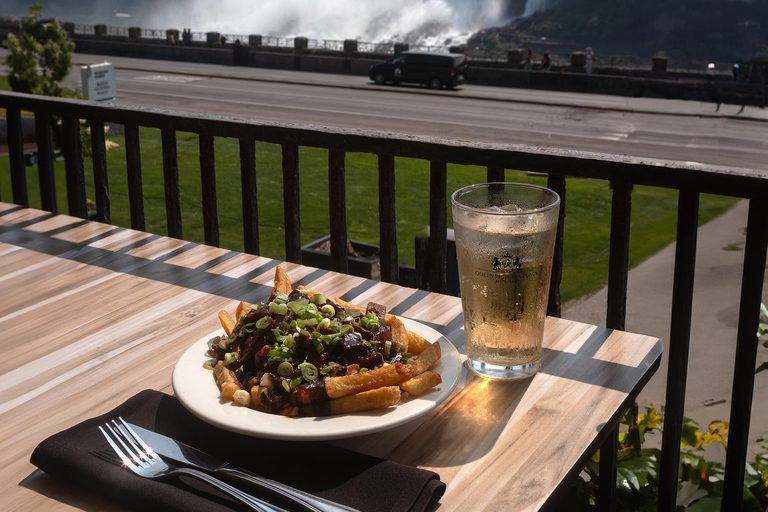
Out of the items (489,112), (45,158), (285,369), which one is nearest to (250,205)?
(45,158)

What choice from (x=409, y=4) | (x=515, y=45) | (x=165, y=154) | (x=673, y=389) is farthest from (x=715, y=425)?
(x=409, y=4)

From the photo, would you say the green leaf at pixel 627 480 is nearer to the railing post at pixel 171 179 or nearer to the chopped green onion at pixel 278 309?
the chopped green onion at pixel 278 309

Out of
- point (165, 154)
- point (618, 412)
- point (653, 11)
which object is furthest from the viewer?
point (653, 11)

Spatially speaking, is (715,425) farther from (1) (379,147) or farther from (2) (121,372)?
(2) (121,372)

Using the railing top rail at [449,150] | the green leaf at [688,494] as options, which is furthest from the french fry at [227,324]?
the green leaf at [688,494]

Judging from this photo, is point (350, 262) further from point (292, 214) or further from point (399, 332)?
point (399, 332)

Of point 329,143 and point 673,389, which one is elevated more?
point 329,143

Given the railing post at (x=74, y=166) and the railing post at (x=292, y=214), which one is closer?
the railing post at (x=292, y=214)
